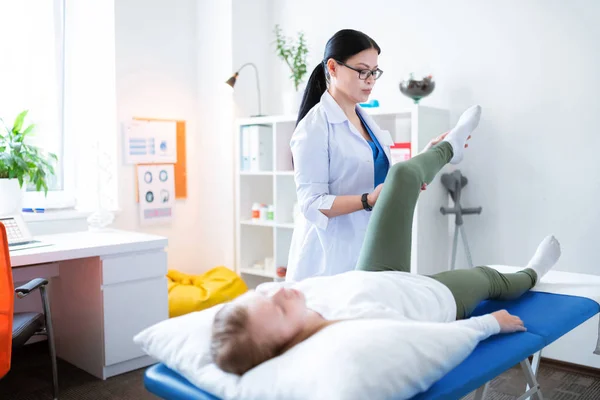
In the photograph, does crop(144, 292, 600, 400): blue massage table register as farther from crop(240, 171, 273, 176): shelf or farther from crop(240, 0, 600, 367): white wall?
crop(240, 171, 273, 176): shelf

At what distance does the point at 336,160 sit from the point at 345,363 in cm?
99

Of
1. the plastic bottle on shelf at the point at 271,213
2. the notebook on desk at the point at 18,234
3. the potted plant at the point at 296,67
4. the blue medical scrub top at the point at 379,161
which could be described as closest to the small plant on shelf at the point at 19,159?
the notebook on desk at the point at 18,234

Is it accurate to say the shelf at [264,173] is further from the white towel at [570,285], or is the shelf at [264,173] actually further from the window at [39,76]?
the white towel at [570,285]

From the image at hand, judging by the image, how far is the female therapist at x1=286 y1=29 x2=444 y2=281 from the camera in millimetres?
1827

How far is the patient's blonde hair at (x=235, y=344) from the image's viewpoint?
3.46ft

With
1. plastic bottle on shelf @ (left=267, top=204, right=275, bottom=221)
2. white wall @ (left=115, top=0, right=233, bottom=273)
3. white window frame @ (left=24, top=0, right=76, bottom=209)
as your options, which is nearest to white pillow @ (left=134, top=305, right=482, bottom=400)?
plastic bottle on shelf @ (left=267, top=204, right=275, bottom=221)

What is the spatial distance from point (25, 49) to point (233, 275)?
1.76 m

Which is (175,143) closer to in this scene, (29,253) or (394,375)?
(29,253)

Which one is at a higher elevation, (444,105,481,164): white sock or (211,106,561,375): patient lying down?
(444,105,481,164): white sock

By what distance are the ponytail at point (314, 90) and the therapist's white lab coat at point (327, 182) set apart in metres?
0.08

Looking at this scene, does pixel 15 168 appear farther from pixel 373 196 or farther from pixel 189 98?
pixel 373 196

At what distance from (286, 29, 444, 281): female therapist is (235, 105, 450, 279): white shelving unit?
1.01 meters

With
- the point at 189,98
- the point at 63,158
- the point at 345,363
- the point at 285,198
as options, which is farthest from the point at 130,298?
the point at 345,363

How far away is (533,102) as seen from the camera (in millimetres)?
2861
